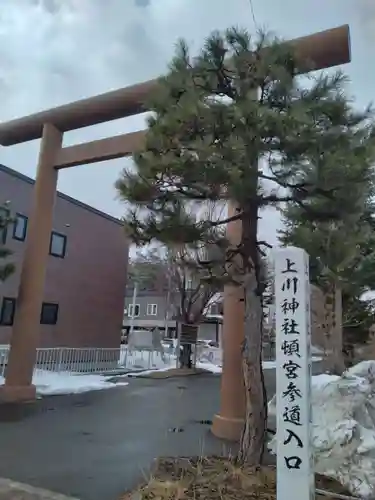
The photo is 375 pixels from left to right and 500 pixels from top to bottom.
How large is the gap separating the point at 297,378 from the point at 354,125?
232 cm

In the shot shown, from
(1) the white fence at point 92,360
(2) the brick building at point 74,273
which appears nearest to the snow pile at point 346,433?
(1) the white fence at point 92,360

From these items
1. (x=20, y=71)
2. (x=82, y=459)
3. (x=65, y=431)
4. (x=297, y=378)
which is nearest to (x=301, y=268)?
(x=297, y=378)

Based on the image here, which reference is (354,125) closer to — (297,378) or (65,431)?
(297,378)

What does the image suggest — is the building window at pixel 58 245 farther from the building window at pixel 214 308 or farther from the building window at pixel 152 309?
the building window at pixel 152 309

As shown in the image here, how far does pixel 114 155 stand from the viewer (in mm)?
7625

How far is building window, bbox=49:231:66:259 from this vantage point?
1275 cm

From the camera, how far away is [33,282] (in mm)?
8016

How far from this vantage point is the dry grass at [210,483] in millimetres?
2926

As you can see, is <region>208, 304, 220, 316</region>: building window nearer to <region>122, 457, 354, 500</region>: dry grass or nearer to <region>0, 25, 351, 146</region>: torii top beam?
<region>0, 25, 351, 146</region>: torii top beam

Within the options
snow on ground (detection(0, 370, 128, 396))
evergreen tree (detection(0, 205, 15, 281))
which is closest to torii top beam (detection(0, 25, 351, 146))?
evergreen tree (detection(0, 205, 15, 281))

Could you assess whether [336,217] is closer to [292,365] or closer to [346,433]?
[292,365]

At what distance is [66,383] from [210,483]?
24.4 feet

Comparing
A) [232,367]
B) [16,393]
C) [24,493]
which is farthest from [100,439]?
[16,393]

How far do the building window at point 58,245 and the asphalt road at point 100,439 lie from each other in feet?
16.9
